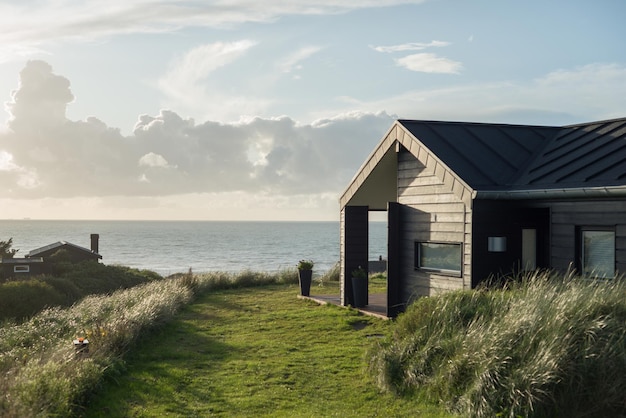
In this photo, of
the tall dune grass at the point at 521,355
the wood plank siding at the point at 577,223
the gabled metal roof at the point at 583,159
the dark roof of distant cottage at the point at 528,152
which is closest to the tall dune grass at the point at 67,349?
the tall dune grass at the point at 521,355

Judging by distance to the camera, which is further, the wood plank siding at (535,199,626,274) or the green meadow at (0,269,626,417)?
the wood plank siding at (535,199,626,274)

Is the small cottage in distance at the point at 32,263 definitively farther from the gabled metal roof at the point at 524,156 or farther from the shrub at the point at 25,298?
the gabled metal roof at the point at 524,156

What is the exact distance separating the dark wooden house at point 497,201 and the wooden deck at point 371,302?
0.79m

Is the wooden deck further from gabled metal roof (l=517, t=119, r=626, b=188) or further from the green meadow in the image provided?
gabled metal roof (l=517, t=119, r=626, b=188)

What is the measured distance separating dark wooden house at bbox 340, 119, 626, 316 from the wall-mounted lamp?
0.07 ft

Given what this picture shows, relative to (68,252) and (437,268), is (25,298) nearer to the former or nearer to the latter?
(68,252)

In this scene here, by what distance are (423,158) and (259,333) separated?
5.35 meters

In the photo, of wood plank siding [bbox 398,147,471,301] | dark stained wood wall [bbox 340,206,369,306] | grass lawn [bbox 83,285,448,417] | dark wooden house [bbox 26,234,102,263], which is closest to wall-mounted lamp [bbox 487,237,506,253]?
wood plank siding [bbox 398,147,471,301]

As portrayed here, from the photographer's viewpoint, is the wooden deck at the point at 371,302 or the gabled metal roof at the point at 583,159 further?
the wooden deck at the point at 371,302

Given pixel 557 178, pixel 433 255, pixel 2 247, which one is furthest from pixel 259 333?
pixel 2 247

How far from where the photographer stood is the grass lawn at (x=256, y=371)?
342 inches

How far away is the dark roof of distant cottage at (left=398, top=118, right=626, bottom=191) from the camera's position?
12.9 m

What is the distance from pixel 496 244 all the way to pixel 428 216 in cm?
197

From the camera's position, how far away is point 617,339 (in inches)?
309
